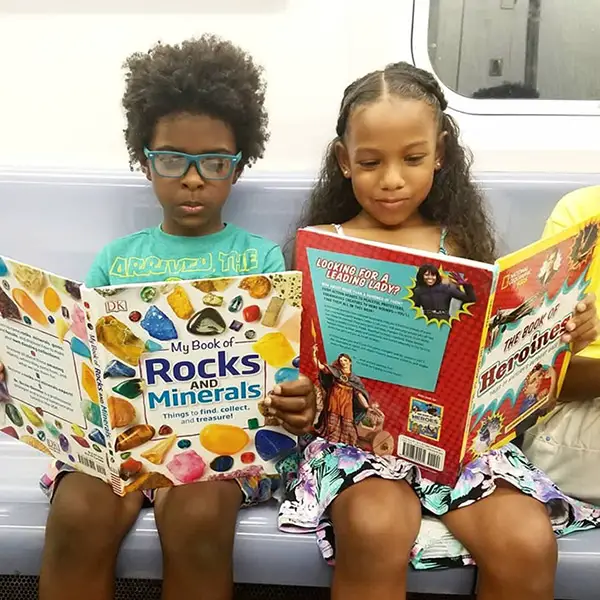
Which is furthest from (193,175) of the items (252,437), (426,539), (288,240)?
(426,539)

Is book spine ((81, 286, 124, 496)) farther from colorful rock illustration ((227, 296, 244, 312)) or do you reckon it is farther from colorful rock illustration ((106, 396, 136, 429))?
colorful rock illustration ((227, 296, 244, 312))

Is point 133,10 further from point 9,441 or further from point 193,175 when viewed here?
point 9,441

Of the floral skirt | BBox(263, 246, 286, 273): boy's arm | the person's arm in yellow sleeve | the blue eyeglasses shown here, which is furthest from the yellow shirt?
the blue eyeglasses

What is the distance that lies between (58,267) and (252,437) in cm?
77

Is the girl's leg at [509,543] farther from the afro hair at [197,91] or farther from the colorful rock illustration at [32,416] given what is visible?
the afro hair at [197,91]

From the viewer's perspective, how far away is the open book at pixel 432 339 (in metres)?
0.98

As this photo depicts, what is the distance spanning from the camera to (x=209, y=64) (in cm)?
139

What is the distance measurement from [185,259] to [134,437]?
0.41 metres

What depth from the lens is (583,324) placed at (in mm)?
1180

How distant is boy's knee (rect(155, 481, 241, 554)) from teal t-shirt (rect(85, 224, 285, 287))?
39 centimetres

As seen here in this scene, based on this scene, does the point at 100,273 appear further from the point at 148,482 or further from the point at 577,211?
the point at 577,211

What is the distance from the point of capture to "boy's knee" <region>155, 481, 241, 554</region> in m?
1.10

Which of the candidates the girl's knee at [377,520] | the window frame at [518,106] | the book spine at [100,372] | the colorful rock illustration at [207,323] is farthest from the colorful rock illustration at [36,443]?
the window frame at [518,106]

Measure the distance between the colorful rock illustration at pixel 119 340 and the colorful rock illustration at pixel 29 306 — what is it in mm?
109
